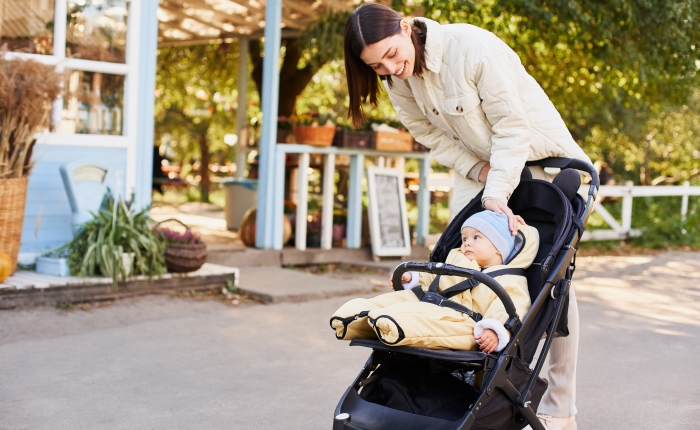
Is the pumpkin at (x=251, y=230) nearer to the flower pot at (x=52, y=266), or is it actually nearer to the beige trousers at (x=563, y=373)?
the flower pot at (x=52, y=266)

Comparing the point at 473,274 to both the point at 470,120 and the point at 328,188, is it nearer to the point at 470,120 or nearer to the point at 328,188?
the point at 470,120

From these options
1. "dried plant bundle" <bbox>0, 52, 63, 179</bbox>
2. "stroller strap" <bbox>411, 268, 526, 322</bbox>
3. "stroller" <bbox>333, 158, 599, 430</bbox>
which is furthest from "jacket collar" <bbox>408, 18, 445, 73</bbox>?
"dried plant bundle" <bbox>0, 52, 63, 179</bbox>

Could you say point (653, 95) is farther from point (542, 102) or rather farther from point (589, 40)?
point (542, 102)

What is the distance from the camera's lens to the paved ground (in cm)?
381

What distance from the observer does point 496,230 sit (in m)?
2.99

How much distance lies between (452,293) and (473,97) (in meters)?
0.85

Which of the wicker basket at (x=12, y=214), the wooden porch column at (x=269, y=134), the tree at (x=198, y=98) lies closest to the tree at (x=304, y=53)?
the wooden porch column at (x=269, y=134)

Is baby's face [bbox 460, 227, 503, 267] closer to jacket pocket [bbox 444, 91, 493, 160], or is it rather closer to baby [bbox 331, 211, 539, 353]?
baby [bbox 331, 211, 539, 353]

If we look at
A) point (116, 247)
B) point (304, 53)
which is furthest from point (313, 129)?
point (304, 53)

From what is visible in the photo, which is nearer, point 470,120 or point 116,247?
point 470,120

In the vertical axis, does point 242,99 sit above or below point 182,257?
above

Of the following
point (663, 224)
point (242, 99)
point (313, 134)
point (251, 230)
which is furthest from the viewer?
point (663, 224)

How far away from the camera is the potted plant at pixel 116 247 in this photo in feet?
20.1

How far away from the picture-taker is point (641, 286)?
26.8 ft
